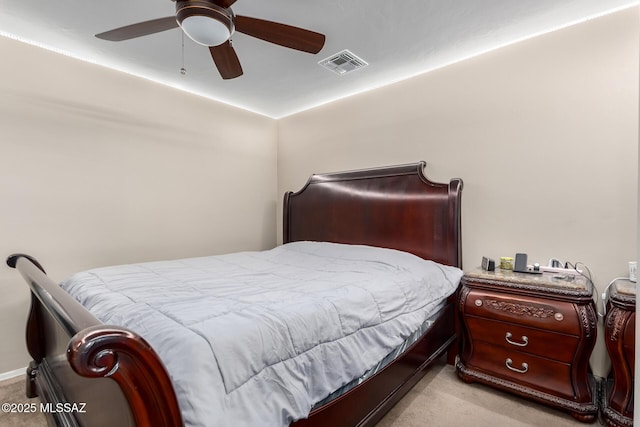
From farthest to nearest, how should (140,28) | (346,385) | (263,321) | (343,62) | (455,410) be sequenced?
(343,62)
(455,410)
(140,28)
(346,385)
(263,321)

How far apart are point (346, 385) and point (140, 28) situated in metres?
2.07

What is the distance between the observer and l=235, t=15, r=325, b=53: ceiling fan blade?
168 cm

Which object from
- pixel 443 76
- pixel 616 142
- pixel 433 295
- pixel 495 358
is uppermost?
pixel 443 76

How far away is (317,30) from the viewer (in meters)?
2.27

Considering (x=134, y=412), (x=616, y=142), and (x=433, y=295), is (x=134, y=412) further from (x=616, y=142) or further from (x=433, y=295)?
(x=616, y=142)

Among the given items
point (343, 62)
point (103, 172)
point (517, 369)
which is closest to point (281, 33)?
point (343, 62)

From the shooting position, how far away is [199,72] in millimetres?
2959

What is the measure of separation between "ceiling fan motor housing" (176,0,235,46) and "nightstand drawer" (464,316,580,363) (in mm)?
2276

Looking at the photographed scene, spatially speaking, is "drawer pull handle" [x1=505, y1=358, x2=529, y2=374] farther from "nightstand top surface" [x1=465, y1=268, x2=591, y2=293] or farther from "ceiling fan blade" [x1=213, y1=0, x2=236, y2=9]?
"ceiling fan blade" [x1=213, y1=0, x2=236, y2=9]

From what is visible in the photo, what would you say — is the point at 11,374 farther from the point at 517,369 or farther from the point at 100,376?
the point at 517,369

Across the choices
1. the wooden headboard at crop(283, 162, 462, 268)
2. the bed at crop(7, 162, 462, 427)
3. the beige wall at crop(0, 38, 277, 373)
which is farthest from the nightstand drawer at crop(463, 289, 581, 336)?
the beige wall at crop(0, 38, 277, 373)

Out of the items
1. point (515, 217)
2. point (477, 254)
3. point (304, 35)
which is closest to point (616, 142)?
point (515, 217)

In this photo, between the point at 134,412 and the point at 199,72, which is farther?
the point at 199,72

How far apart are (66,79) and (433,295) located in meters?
3.34
